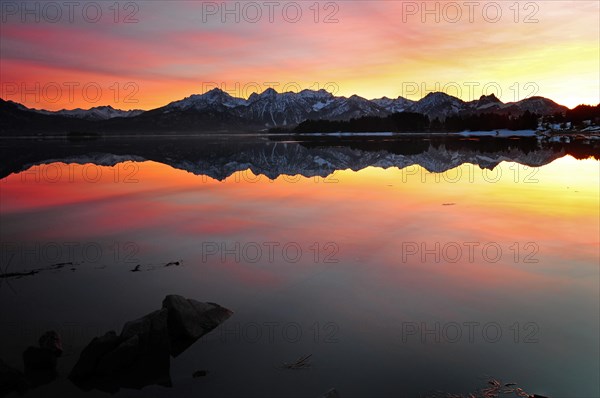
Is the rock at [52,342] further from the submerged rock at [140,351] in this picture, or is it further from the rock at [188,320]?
the rock at [188,320]

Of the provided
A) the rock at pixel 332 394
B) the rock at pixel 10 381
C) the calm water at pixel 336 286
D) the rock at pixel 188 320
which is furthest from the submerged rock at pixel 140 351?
the rock at pixel 332 394

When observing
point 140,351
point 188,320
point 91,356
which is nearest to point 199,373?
point 140,351

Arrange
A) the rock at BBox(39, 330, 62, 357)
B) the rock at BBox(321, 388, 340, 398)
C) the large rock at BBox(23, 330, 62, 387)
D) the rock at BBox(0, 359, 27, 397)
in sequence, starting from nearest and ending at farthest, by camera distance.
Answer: the rock at BBox(321, 388, 340, 398), the rock at BBox(0, 359, 27, 397), the large rock at BBox(23, 330, 62, 387), the rock at BBox(39, 330, 62, 357)

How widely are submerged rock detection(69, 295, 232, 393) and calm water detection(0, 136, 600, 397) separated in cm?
32

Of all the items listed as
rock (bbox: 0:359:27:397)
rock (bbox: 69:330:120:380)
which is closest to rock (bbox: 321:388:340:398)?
rock (bbox: 69:330:120:380)

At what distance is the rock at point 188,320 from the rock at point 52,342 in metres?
2.35

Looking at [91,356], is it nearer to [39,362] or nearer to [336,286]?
[39,362]

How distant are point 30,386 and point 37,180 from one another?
3791 cm

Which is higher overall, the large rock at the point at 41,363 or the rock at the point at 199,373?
the large rock at the point at 41,363

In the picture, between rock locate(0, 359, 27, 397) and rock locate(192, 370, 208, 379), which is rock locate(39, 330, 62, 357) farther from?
rock locate(192, 370, 208, 379)

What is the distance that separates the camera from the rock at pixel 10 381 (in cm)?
838

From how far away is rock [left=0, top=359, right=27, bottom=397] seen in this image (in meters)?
8.38

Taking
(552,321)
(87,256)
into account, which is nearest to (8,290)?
(87,256)

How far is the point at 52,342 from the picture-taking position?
31.7ft
